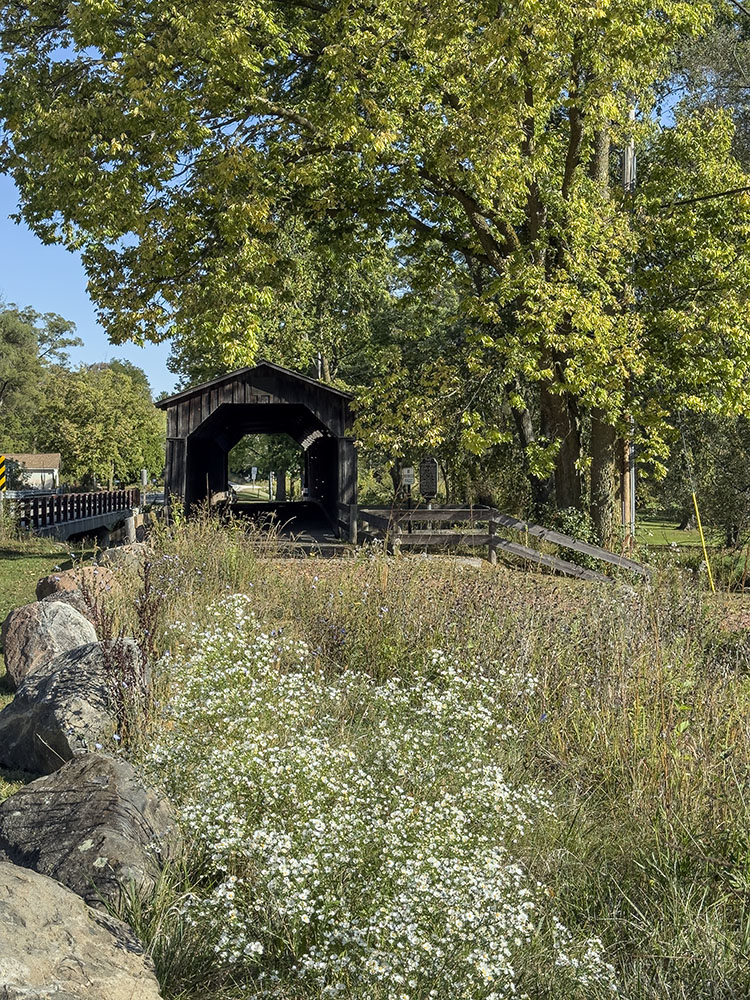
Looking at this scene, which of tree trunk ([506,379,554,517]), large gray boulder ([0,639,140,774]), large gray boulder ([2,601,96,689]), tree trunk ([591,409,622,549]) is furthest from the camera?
tree trunk ([506,379,554,517])

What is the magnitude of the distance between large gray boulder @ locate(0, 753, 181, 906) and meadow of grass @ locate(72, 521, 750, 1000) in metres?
0.14

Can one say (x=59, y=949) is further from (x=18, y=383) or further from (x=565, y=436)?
(x=18, y=383)

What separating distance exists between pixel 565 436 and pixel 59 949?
17.0 m

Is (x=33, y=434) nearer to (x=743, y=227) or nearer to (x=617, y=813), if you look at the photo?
(x=743, y=227)

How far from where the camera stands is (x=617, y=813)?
5223 millimetres

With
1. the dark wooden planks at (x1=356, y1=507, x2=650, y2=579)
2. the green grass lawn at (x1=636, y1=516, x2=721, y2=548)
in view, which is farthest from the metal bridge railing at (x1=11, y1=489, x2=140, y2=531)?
the green grass lawn at (x1=636, y1=516, x2=721, y2=548)

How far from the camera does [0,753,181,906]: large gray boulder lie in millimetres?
4188

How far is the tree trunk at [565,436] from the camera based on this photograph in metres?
19.4

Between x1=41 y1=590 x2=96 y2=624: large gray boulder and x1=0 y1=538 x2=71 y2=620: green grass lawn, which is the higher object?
x1=41 y1=590 x2=96 y2=624: large gray boulder

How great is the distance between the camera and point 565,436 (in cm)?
1931

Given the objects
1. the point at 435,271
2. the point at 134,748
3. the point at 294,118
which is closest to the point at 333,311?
the point at 435,271

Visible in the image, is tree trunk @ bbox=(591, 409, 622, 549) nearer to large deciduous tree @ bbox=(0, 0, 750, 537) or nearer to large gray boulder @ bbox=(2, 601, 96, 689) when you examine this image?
large deciduous tree @ bbox=(0, 0, 750, 537)

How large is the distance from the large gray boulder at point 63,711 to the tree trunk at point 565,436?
13.8 metres

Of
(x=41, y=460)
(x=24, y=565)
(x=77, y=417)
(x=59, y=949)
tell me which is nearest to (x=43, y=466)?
(x=41, y=460)
